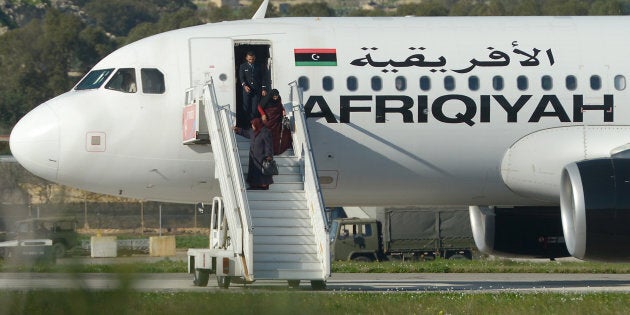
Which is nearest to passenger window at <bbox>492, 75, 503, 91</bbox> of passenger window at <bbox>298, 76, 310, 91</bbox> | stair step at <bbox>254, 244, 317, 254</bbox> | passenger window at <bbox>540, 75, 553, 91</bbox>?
passenger window at <bbox>540, 75, 553, 91</bbox>

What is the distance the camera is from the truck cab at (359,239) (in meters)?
44.7

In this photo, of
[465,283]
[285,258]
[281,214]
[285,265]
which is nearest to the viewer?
[285,265]

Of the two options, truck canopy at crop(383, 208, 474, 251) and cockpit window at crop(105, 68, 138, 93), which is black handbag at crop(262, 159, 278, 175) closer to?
cockpit window at crop(105, 68, 138, 93)

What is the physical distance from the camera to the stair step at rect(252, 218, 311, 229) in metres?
20.7

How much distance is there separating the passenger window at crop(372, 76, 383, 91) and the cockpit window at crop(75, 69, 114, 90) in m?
5.03

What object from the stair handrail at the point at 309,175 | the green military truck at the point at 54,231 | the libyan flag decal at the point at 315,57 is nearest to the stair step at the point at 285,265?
the stair handrail at the point at 309,175

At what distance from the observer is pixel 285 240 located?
67.2ft

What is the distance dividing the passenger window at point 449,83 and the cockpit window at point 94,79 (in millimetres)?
6357

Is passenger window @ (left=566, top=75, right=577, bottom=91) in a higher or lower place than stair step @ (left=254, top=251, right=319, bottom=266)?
higher

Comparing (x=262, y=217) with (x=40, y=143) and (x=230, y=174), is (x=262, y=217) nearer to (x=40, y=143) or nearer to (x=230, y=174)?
(x=230, y=174)

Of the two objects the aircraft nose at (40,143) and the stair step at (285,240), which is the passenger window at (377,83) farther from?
the aircraft nose at (40,143)

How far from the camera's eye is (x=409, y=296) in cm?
1855

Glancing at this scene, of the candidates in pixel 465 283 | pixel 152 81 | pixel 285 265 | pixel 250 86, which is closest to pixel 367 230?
pixel 465 283

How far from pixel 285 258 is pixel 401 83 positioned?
486cm
